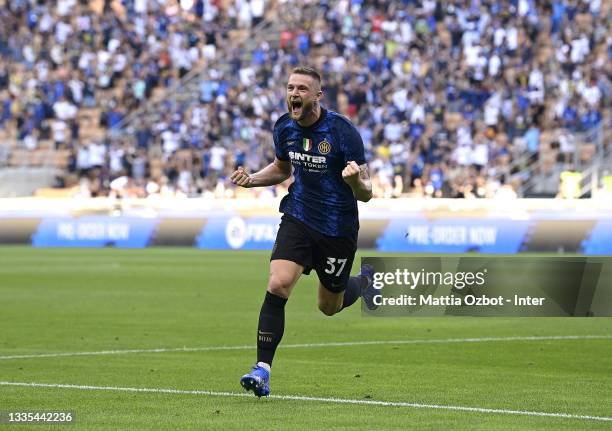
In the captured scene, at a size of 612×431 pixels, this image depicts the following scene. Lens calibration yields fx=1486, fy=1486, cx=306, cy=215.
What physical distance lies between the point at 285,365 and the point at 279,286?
2.35 meters

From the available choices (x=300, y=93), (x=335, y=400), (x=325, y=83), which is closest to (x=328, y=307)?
(x=335, y=400)

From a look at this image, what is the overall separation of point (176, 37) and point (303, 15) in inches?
179

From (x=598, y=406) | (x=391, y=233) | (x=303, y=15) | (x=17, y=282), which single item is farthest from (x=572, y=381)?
(x=303, y=15)

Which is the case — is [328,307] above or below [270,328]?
below

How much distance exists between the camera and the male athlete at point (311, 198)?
10.1m

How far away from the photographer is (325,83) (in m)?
41.7

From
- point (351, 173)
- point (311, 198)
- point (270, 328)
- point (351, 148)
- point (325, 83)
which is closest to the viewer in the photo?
point (351, 173)

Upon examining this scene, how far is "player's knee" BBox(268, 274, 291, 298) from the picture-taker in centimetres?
1011

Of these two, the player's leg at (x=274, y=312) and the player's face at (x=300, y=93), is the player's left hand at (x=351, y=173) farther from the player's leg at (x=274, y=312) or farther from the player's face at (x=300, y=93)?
the player's leg at (x=274, y=312)

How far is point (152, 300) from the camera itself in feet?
67.2

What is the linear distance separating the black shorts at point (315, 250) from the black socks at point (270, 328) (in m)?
0.33

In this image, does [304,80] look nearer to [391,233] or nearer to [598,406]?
[598,406]

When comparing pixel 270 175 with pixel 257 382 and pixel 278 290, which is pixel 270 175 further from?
pixel 257 382

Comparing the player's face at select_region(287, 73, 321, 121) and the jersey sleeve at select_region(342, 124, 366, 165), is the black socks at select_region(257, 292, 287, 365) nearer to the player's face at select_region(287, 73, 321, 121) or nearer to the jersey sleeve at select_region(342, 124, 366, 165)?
the jersey sleeve at select_region(342, 124, 366, 165)
